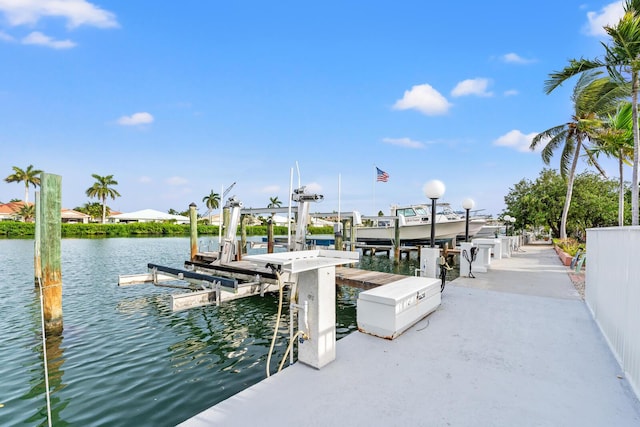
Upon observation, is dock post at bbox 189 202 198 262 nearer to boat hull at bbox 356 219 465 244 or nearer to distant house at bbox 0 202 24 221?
boat hull at bbox 356 219 465 244

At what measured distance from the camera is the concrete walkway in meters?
2.54

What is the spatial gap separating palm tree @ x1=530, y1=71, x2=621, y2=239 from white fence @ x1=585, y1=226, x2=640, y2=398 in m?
13.4

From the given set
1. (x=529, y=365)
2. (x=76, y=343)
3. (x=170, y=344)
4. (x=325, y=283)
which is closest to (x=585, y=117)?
(x=529, y=365)

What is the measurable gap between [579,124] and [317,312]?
20587mm

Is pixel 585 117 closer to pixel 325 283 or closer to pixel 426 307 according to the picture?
pixel 426 307

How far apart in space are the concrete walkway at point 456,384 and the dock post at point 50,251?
5987mm

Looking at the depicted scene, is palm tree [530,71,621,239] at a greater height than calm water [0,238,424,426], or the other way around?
palm tree [530,71,621,239]

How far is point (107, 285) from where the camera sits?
11.4m

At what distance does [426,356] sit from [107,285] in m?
12.0

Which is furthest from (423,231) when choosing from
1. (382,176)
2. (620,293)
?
(620,293)

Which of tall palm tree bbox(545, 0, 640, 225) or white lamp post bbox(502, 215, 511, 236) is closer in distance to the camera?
tall palm tree bbox(545, 0, 640, 225)

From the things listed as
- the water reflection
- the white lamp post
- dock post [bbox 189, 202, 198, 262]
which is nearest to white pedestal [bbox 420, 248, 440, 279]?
the water reflection

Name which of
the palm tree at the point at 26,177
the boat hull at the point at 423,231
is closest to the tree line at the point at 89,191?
the palm tree at the point at 26,177

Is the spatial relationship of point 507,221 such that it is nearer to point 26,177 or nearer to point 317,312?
point 317,312
